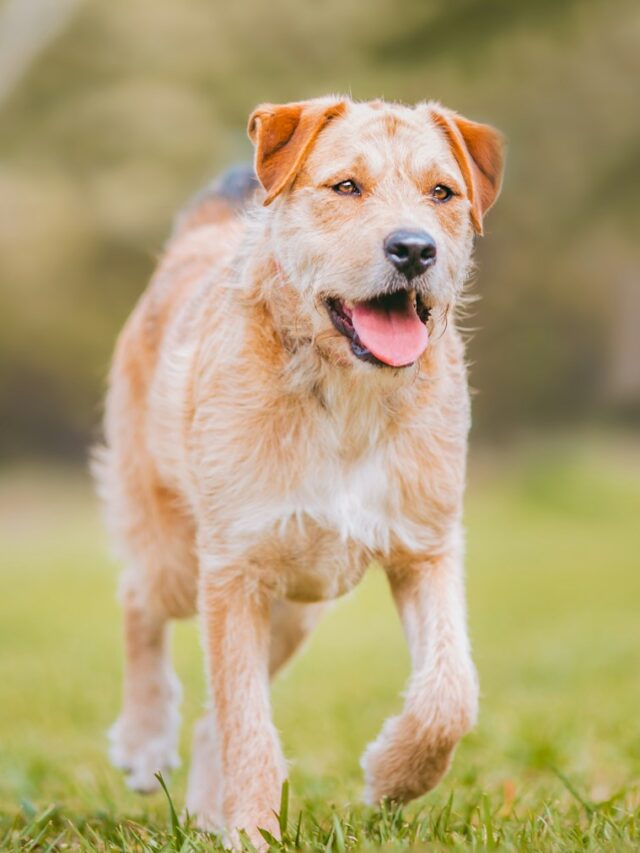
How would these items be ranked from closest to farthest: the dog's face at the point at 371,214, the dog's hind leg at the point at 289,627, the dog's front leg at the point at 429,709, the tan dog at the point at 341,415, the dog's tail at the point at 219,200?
the dog's face at the point at 371,214
the tan dog at the point at 341,415
the dog's front leg at the point at 429,709
the dog's hind leg at the point at 289,627
the dog's tail at the point at 219,200

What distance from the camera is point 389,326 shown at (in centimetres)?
388

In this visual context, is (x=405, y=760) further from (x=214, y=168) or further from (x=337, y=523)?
(x=214, y=168)

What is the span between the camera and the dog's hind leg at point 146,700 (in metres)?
5.44

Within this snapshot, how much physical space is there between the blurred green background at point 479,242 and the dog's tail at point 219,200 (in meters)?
8.06

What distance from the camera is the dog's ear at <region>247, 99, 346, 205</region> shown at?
406cm

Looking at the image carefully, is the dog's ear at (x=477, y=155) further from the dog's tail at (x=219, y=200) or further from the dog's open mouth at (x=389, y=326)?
the dog's tail at (x=219, y=200)

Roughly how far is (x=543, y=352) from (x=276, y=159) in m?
22.5

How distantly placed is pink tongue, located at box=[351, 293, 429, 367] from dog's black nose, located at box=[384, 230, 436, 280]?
144 millimetres

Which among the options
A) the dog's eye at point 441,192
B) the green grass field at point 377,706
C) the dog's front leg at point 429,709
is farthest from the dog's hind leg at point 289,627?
the dog's eye at point 441,192

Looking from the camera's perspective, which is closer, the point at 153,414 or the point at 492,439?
the point at 153,414

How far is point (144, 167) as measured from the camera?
24.3m

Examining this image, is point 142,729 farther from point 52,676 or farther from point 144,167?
point 144,167

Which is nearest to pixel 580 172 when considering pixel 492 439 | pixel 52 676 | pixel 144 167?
pixel 492 439

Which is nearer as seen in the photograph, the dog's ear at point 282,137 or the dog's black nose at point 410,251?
the dog's black nose at point 410,251
